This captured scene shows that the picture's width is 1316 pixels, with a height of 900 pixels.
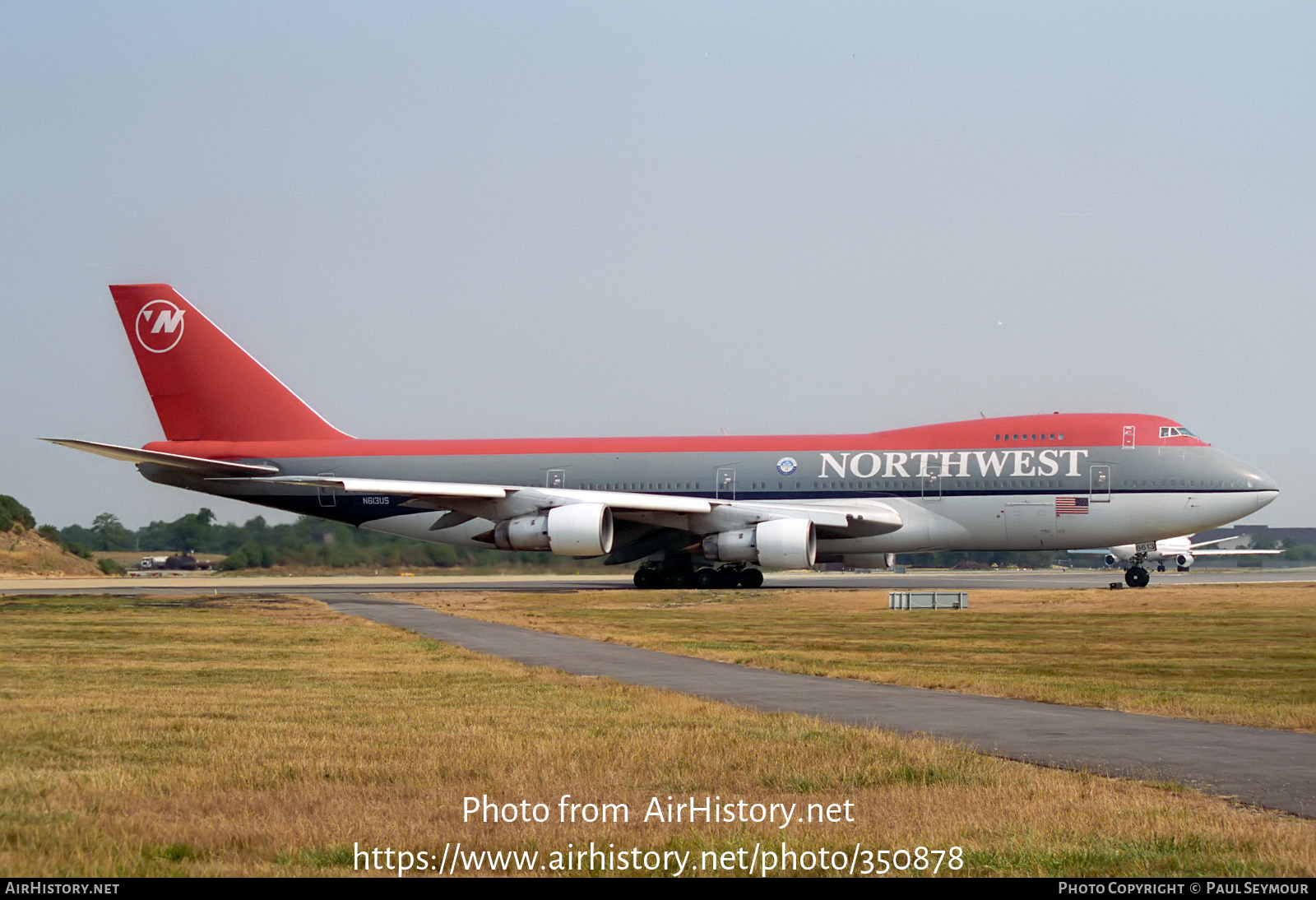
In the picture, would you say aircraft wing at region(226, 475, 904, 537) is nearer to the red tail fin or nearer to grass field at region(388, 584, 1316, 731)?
grass field at region(388, 584, 1316, 731)

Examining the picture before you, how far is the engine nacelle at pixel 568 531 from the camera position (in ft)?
133

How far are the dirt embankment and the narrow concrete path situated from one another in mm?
53913

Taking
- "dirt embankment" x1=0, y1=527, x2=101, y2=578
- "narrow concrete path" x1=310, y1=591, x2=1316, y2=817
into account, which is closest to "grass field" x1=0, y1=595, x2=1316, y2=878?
"narrow concrete path" x1=310, y1=591, x2=1316, y2=817

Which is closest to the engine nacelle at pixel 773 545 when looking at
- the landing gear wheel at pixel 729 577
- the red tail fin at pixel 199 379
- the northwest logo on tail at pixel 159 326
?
the landing gear wheel at pixel 729 577

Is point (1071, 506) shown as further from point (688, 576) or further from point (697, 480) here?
point (688, 576)

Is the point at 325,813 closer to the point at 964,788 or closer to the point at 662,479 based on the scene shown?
the point at 964,788

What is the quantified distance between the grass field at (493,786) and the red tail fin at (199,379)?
110ft

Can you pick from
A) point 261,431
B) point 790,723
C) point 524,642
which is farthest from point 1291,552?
point 790,723

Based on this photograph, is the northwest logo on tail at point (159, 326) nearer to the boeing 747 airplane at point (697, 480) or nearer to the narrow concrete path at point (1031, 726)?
the boeing 747 airplane at point (697, 480)

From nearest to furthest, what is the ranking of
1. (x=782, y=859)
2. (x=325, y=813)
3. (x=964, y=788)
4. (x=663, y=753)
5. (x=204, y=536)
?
(x=782, y=859) < (x=325, y=813) < (x=964, y=788) < (x=663, y=753) < (x=204, y=536)

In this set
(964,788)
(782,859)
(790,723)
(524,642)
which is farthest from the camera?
(524,642)

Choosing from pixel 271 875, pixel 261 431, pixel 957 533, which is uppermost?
pixel 261 431

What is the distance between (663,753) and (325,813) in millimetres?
2914
